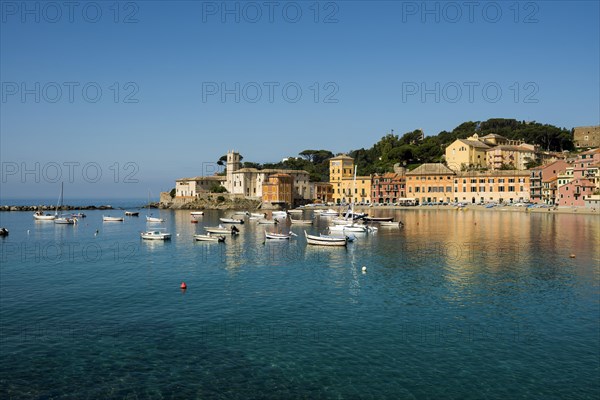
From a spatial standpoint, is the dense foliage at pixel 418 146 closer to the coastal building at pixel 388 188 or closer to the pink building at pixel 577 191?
the coastal building at pixel 388 188

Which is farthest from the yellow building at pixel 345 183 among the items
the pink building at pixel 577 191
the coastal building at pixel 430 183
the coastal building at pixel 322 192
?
the pink building at pixel 577 191

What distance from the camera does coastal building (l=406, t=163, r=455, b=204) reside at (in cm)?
10638

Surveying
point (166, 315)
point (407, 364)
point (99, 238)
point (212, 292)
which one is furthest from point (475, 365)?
point (99, 238)

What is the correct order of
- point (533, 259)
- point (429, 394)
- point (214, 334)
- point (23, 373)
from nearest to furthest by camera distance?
point (429, 394) → point (23, 373) → point (214, 334) → point (533, 259)

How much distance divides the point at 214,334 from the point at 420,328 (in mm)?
8167

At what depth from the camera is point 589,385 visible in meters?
14.3

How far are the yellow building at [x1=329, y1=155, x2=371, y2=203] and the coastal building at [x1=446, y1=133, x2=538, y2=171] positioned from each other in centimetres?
2146

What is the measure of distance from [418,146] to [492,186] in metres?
→ 30.9

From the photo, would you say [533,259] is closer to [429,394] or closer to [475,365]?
[475,365]

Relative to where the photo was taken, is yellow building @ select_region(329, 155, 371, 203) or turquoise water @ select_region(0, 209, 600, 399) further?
yellow building @ select_region(329, 155, 371, 203)

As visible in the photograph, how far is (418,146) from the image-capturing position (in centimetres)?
12862

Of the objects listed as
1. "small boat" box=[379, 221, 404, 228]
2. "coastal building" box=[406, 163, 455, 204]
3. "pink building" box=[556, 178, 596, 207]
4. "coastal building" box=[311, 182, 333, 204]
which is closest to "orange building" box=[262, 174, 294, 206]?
"coastal building" box=[311, 182, 333, 204]

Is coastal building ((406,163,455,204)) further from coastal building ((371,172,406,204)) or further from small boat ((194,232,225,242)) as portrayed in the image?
small boat ((194,232,225,242))

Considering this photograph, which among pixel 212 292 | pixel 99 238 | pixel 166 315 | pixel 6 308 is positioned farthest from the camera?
pixel 99 238
